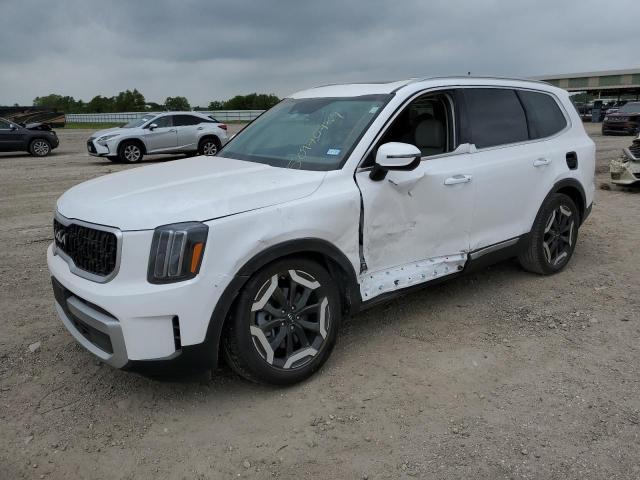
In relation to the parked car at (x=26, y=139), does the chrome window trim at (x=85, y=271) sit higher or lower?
lower

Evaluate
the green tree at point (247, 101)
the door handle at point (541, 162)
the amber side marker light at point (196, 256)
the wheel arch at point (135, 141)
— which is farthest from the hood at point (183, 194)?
the green tree at point (247, 101)

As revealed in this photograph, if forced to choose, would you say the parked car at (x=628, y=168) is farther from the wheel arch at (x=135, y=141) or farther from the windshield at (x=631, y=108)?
the windshield at (x=631, y=108)

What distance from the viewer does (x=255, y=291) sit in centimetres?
300

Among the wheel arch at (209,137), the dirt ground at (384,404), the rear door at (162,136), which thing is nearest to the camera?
the dirt ground at (384,404)

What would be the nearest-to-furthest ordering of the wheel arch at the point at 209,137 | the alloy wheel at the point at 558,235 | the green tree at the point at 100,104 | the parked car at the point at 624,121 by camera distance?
the alloy wheel at the point at 558,235 < the wheel arch at the point at 209,137 < the parked car at the point at 624,121 < the green tree at the point at 100,104

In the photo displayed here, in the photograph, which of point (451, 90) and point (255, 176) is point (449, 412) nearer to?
point (255, 176)

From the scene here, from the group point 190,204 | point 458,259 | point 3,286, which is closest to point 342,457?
point 190,204

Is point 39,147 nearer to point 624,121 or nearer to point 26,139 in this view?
point 26,139

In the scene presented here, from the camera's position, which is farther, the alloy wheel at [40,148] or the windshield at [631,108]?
the windshield at [631,108]

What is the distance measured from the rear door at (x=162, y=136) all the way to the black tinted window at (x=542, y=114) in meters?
13.3

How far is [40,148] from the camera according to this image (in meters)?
18.7

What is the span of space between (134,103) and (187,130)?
70148mm

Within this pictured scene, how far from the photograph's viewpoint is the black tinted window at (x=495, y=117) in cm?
435

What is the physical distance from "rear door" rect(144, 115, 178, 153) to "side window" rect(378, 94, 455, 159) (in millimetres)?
13445
